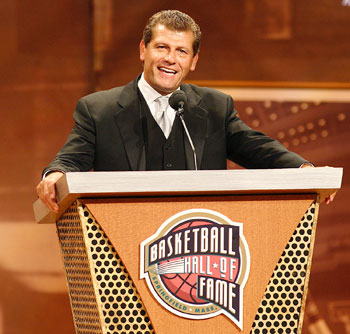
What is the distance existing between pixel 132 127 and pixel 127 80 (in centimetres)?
171

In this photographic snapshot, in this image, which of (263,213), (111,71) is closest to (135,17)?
(111,71)

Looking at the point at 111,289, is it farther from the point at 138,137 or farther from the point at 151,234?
the point at 138,137

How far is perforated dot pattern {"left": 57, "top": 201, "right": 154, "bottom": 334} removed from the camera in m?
1.59

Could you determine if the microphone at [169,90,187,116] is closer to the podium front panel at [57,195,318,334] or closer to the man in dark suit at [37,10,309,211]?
the man in dark suit at [37,10,309,211]

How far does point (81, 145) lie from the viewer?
2.06 metres

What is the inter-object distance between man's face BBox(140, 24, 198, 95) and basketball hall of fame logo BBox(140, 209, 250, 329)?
2.37ft

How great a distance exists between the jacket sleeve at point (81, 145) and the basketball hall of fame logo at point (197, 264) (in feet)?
1.52

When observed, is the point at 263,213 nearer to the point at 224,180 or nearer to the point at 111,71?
the point at 224,180

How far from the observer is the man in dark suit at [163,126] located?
207 centimetres

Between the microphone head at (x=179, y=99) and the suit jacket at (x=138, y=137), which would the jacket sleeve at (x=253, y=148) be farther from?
the microphone head at (x=179, y=99)

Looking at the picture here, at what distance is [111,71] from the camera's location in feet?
12.4

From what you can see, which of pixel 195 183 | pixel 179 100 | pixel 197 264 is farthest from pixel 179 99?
pixel 197 264

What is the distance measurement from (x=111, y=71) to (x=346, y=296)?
1.83m

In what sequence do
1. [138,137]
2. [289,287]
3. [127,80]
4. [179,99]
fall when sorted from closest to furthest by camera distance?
[289,287] → [179,99] → [138,137] → [127,80]
